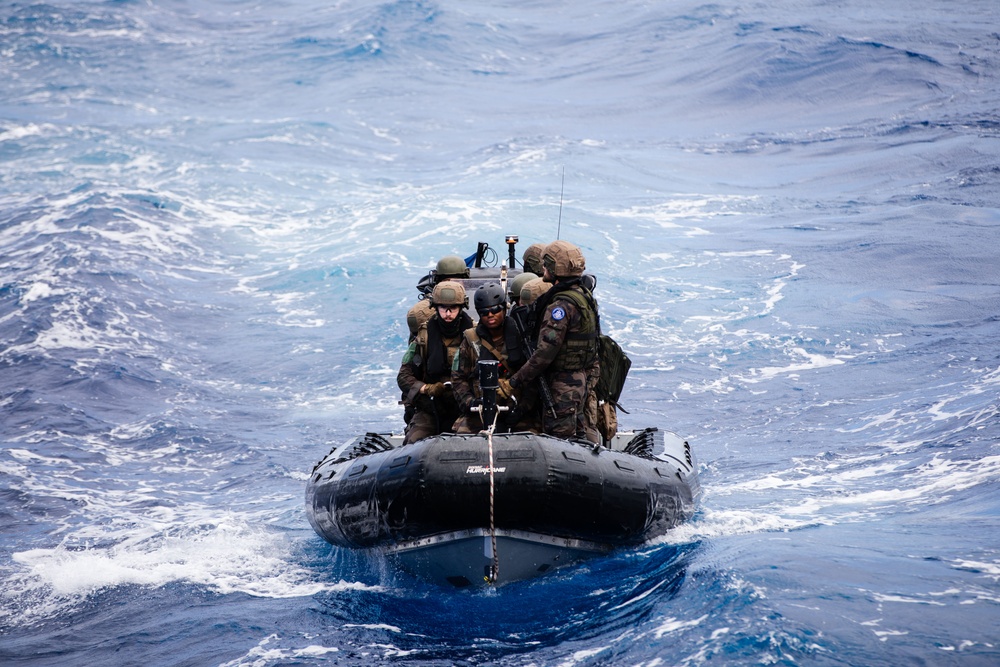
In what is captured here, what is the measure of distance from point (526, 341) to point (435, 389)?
2.86 ft

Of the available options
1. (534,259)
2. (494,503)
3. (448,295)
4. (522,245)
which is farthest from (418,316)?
(522,245)

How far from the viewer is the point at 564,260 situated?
27.7 feet

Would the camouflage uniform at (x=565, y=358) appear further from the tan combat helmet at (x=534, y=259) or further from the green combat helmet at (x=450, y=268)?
the green combat helmet at (x=450, y=268)

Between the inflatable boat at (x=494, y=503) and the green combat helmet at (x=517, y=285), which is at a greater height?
the green combat helmet at (x=517, y=285)

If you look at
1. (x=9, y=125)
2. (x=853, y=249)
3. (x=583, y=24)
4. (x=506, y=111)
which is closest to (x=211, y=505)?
(x=853, y=249)

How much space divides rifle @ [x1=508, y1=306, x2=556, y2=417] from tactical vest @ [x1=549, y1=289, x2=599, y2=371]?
0.58ft

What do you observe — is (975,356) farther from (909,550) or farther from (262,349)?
(262,349)

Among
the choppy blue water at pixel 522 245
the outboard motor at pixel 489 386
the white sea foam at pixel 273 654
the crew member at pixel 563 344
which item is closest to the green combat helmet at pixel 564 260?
the crew member at pixel 563 344

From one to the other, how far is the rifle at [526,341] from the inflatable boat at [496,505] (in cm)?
47

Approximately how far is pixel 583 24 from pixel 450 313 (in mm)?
38801

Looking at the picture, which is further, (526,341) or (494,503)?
(526,341)

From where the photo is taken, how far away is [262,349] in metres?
17.6

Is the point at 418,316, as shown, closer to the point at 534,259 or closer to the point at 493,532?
the point at 534,259

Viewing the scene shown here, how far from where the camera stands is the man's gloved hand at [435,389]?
897cm
